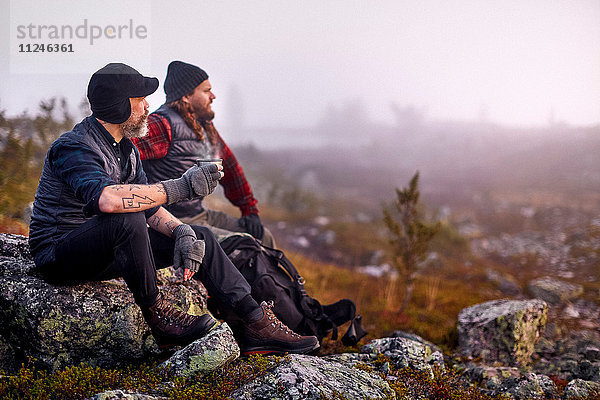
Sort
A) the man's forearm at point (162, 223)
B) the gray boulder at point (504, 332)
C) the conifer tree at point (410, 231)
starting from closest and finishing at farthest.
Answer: the man's forearm at point (162, 223), the gray boulder at point (504, 332), the conifer tree at point (410, 231)

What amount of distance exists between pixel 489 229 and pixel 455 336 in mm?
13317

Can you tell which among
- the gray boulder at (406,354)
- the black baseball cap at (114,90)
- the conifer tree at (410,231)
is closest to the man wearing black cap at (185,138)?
the black baseball cap at (114,90)

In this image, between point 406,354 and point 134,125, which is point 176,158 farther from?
point 406,354

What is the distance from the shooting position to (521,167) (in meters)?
26.8

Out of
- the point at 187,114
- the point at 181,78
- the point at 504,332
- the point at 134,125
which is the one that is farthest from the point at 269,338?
the point at 504,332

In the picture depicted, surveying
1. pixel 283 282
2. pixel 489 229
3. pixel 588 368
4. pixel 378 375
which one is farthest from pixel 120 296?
pixel 489 229

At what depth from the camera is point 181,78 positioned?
5.01 meters

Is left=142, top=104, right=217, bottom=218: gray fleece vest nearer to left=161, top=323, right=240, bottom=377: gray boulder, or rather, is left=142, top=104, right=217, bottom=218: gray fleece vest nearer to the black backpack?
the black backpack

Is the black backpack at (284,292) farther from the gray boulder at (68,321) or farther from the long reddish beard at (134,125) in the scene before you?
the long reddish beard at (134,125)

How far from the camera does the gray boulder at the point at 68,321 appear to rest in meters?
3.48

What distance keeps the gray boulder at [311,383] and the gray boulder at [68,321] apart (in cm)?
132

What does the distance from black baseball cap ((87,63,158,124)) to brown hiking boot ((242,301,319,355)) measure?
7.24ft

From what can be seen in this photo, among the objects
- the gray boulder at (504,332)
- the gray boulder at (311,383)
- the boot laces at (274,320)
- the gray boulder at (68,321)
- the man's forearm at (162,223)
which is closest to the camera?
the gray boulder at (311,383)

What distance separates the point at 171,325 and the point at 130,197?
1253 millimetres
